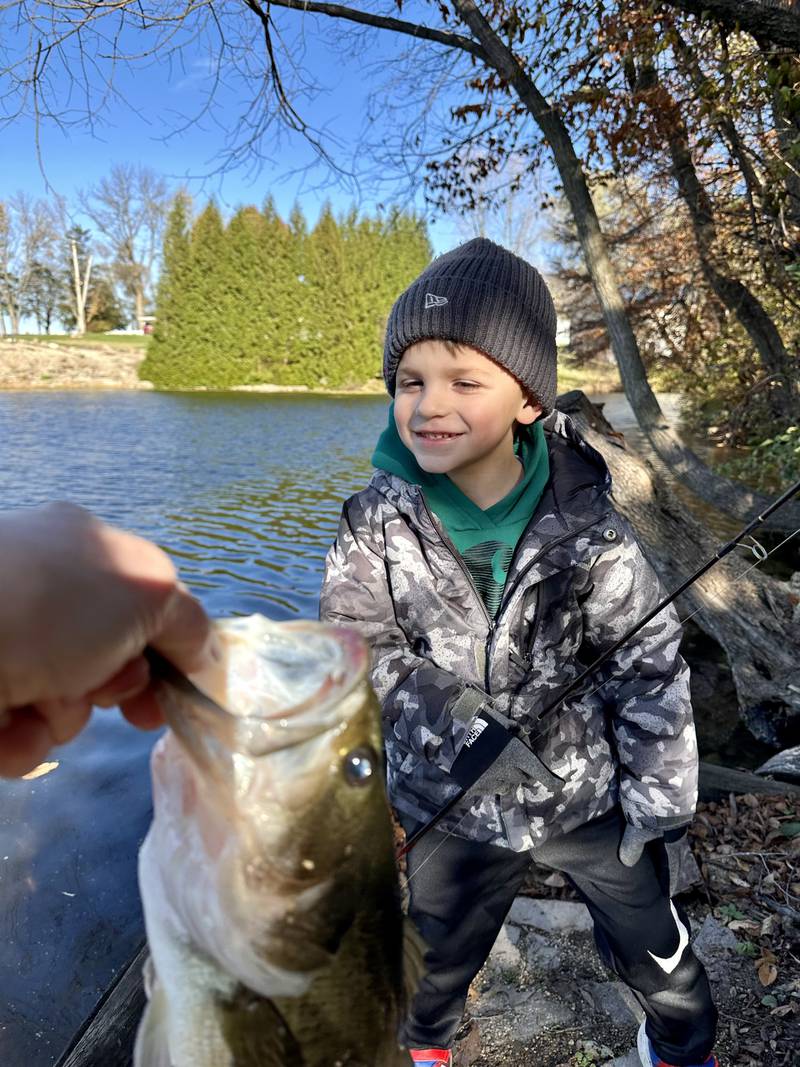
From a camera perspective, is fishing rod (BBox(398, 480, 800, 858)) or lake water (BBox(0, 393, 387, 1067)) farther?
lake water (BBox(0, 393, 387, 1067))

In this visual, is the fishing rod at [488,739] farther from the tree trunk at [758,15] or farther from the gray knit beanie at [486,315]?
the tree trunk at [758,15]

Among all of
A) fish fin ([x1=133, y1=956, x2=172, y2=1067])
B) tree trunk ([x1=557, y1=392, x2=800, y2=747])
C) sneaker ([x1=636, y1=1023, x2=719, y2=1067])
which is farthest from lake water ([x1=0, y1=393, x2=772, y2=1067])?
tree trunk ([x1=557, y1=392, x2=800, y2=747])

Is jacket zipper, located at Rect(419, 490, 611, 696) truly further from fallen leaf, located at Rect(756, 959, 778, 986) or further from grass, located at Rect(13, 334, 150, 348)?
grass, located at Rect(13, 334, 150, 348)

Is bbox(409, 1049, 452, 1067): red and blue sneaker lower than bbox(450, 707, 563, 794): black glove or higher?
lower

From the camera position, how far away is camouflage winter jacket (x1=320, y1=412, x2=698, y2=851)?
2.39 meters

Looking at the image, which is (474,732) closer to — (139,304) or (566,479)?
(566,479)

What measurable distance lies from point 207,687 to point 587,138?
27.6 feet

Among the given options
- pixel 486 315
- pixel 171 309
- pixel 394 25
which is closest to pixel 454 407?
pixel 486 315

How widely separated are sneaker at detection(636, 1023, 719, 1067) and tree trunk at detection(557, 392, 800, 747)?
3.55m

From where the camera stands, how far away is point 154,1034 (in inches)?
43.3

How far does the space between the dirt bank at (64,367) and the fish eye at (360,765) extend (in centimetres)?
4091

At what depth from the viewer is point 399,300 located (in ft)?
8.73

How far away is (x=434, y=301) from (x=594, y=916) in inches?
90.3

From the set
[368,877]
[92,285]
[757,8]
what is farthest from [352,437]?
[92,285]
